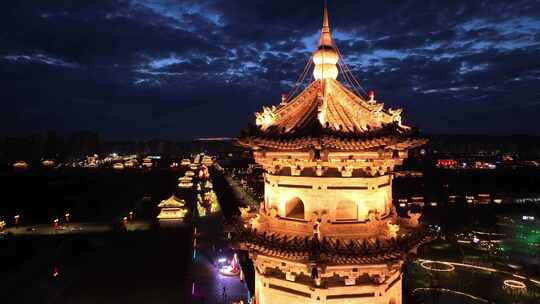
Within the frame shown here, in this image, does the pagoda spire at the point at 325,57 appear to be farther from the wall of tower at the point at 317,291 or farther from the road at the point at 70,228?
the road at the point at 70,228

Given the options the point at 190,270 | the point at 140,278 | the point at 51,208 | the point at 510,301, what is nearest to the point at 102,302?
the point at 140,278

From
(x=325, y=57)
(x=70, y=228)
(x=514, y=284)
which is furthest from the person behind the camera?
(x=70, y=228)

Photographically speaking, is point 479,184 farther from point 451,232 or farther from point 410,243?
point 410,243

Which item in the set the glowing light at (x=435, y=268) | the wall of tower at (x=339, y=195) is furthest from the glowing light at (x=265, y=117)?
the glowing light at (x=435, y=268)

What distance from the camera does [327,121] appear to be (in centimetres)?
955

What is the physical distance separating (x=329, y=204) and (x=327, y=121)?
75.8 inches

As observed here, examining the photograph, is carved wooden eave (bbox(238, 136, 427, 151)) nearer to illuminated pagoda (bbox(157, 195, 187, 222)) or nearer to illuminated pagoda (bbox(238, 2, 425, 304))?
illuminated pagoda (bbox(238, 2, 425, 304))

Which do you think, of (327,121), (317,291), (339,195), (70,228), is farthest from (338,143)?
(70,228)

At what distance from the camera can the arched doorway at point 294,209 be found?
1064 cm

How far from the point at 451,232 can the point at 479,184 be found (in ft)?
179

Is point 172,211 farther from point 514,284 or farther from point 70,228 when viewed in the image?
point 514,284

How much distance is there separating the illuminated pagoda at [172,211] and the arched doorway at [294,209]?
47.7 m

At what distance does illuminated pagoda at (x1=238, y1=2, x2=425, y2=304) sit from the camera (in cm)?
912

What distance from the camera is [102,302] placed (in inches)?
1036
